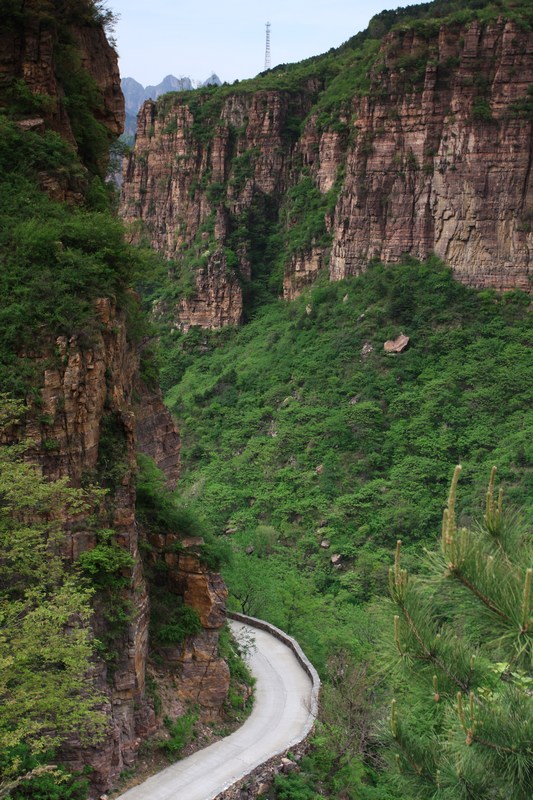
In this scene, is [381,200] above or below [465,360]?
above

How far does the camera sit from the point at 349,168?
47.8m

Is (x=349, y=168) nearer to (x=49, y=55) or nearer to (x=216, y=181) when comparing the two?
(x=216, y=181)

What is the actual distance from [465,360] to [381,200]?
1109 centimetres

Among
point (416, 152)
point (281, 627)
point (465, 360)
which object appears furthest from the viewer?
point (416, 152)

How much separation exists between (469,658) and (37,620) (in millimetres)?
7554

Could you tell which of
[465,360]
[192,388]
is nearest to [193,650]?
[465,360]

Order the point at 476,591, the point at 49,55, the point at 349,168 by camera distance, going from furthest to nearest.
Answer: the point at 349,168 < the point at 49,55 < the point at 476,591

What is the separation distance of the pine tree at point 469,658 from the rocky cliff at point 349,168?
86.8 feet

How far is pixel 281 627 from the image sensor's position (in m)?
28.3

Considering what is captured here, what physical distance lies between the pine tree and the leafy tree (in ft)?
20.5

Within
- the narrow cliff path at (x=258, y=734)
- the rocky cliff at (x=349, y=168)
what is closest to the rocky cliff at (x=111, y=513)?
the narrow cliff path at (x=258, y=734)

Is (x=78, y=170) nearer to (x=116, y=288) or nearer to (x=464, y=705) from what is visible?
(x=116, y=288)

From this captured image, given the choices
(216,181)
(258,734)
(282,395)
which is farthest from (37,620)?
(216,181)

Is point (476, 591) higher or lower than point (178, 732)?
higher
